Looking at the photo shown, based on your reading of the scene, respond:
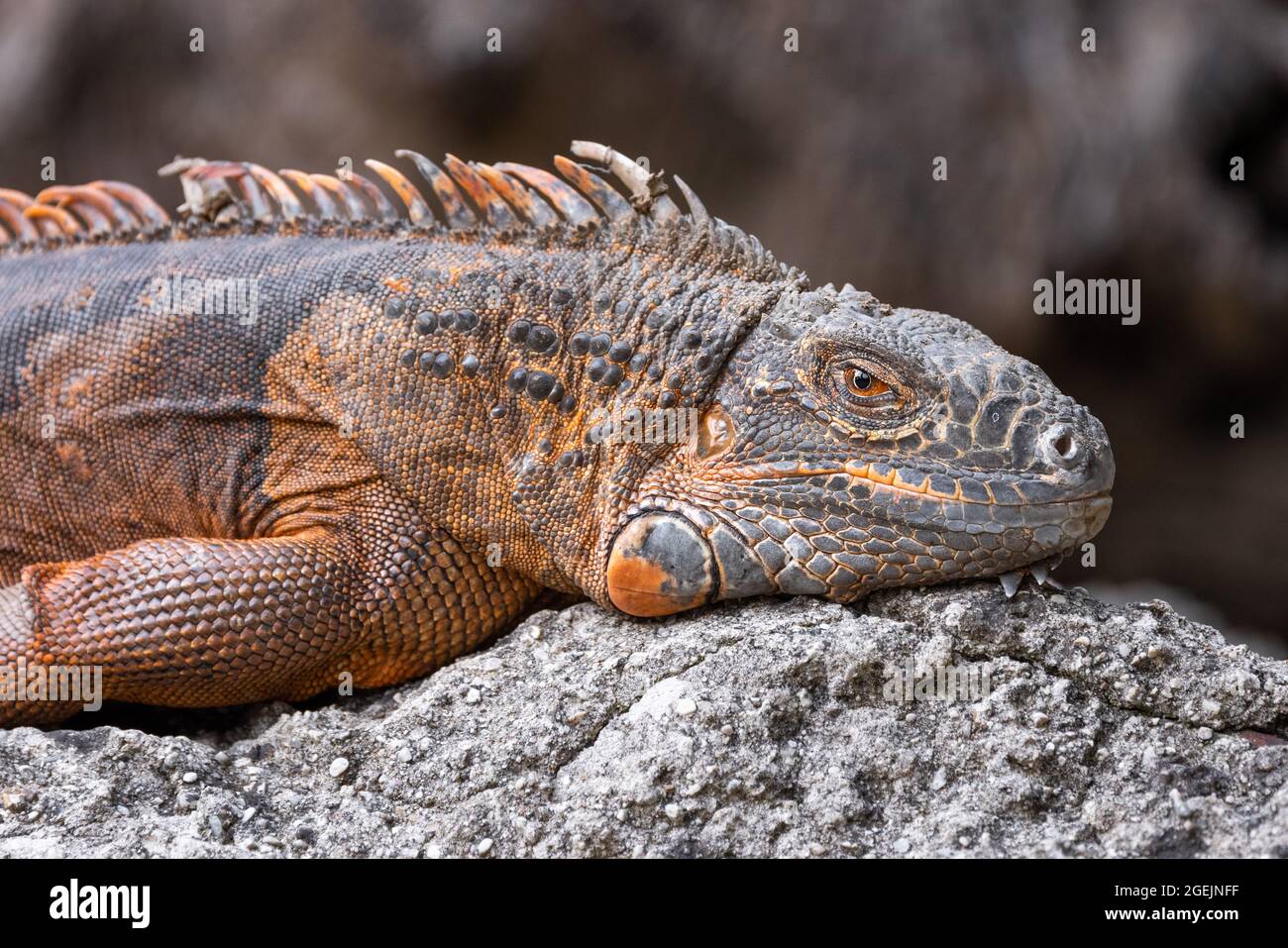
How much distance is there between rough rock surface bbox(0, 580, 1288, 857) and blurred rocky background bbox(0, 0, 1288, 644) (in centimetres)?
663

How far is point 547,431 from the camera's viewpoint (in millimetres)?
4754

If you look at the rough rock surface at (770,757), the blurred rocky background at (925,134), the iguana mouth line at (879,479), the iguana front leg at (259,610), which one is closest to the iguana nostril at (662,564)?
the rough rock surface at (770,757)

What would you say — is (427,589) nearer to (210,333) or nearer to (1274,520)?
(210,333)

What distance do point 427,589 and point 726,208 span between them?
24.5 feet

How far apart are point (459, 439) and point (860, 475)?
60.6 inches

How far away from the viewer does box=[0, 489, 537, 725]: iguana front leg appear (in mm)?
4668

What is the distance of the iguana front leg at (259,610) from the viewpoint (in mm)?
4668

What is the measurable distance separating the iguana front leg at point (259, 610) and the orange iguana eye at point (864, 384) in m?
1.60

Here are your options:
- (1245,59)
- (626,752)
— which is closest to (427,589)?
(626,752)

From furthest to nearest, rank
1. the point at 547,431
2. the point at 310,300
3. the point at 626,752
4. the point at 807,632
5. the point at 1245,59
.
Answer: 1. the point at 1245,59
2. the point at 310,300
3. the point at 547,431
4. the point at 807,632
5. the point at 626,752

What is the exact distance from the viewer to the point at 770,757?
406 centimetres

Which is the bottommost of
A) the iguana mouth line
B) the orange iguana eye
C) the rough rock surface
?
the rough rock surface

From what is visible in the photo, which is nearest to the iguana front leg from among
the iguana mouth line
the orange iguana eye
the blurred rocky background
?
the iguana mouth line

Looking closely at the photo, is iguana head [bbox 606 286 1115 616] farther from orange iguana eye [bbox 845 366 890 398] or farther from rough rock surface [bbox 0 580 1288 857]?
rough rock surface [bbox 0 580 1288 857]
